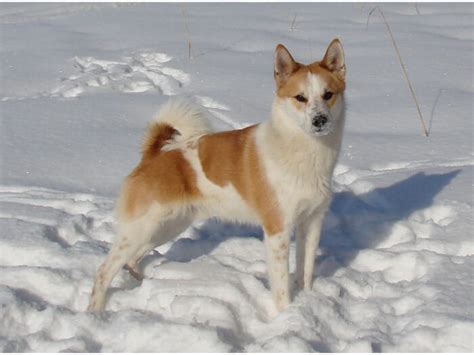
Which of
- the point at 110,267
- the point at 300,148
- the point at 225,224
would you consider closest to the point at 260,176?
the point at 300,148

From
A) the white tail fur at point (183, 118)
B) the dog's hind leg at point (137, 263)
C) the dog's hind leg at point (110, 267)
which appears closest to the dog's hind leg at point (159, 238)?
the dog's hind leg at point (137, 263)

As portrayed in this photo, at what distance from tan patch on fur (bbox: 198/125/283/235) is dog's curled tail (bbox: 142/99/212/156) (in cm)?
11

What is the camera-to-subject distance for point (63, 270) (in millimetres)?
3020

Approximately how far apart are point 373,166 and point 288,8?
18.2 feet

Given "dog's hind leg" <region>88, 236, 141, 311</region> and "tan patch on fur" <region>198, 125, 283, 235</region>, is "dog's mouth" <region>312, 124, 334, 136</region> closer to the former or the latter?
"tan patch on fur" <region>198, 125, 283, 235</region>

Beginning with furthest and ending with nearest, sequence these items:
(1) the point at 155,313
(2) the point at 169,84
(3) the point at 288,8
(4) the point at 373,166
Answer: (3) the point at 288,8 → (2) the point at 169,84 → (4) the point at 373,166 → (1) the point at 155,313

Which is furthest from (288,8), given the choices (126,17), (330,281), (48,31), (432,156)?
(330,281)

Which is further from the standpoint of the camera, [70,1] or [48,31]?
[70,1]

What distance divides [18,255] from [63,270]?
0.97 feet

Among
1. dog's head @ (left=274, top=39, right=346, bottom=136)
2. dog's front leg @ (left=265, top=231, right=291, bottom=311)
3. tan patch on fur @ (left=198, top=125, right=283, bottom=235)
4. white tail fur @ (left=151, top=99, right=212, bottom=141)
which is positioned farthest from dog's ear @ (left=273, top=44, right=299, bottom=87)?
dog's front leg @ (left=265, top=231, right=291, bottom=311)

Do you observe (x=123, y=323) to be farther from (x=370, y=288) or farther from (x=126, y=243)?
(x=370, y=288)

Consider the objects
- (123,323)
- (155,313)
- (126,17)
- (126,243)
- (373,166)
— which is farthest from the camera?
(126,17)

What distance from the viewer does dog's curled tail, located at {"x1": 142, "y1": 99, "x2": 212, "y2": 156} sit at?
317 cm

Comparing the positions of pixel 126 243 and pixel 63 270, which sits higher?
pixel 126 243
